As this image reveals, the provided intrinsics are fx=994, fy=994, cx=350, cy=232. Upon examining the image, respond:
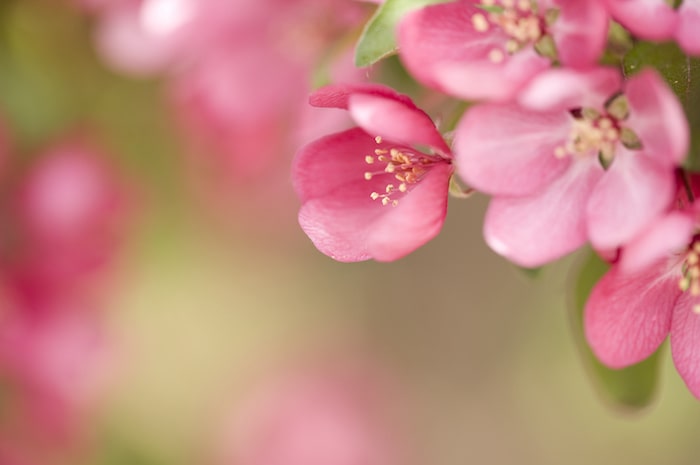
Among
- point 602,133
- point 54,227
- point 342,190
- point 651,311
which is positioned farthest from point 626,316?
point 54,227

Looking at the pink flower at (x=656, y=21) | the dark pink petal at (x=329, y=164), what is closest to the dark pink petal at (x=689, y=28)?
the pink flower at (x=656, y=21)

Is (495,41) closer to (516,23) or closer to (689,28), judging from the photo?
(516,23)

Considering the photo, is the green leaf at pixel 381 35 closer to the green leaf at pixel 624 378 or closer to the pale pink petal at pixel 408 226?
the pale pink petal at pixel 408 226

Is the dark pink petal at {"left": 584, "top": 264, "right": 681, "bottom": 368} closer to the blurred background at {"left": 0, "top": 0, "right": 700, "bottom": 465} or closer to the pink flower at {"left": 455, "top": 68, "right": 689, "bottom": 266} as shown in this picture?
the pink flower at {"left": 455, "top": 68, "right": 689, "bottom": 266}

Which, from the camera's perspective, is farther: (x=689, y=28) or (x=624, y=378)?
(x=624, y=378)

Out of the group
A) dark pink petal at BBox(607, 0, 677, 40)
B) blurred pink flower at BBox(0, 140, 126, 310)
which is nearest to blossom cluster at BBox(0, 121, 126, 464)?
blurred pink flower at BBox(0, 140, 126, 310)

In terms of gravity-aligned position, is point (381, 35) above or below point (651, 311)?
above

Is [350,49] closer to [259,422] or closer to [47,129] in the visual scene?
[47,129]
